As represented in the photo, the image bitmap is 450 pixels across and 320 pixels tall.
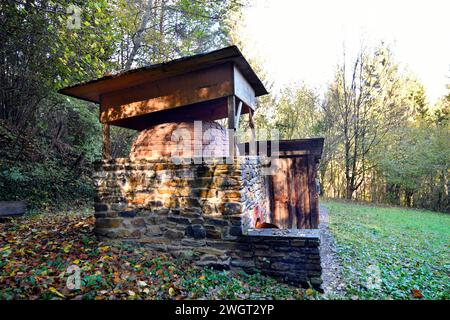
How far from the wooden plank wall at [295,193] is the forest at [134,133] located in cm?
541

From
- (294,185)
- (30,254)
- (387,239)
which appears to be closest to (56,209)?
(30,254)

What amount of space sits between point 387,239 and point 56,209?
1017 centimetres

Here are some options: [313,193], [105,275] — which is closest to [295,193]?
[313,193]

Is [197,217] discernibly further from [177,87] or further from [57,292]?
[177,87]

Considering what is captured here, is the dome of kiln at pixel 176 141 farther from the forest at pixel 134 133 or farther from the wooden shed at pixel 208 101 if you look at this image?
the forest at pixel 134 133

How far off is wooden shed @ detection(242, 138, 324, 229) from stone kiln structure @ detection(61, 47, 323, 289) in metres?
2.52

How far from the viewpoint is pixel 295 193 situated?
7824 millimetres

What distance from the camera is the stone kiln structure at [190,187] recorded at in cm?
409

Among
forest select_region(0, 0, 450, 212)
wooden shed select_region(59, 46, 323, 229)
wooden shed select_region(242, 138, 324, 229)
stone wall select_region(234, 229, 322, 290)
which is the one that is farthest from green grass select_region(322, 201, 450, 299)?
forest select_region(0, 0, 450, 212)

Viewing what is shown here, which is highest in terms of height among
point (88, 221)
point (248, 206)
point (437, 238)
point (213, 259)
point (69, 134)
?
point (69, 134)

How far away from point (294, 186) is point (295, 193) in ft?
0.73

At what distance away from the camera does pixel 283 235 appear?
4.08m

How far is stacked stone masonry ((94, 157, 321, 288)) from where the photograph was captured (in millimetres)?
4031

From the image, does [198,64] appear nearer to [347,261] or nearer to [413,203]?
[347,261]
